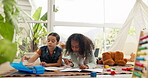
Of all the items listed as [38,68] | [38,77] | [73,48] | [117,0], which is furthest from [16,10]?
[117,0]

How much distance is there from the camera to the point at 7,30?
343 millimetres

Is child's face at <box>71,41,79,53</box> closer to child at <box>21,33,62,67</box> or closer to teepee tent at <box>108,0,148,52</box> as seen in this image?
child at <box>21,33,62,67</box>

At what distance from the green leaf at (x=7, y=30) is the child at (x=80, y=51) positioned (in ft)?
3.95

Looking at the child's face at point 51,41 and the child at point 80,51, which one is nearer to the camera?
the child at point 80,51

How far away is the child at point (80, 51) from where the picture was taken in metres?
1.57

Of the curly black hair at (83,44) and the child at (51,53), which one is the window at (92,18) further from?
the curly black hair at (83,44)

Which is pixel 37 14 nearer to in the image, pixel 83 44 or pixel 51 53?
pixel 51 53

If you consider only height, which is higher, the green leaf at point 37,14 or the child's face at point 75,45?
the green leaf at point 37,14

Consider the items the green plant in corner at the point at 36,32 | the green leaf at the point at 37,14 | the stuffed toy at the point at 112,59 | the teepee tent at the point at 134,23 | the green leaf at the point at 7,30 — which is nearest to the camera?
the green leaf at the point at 7,30

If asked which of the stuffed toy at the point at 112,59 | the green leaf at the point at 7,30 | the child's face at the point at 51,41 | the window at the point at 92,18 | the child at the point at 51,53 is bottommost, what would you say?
the stuffed toy at the point at 112,59

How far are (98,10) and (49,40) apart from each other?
1.74m

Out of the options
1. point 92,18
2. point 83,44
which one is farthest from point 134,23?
point 83,44

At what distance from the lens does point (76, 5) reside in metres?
3.12

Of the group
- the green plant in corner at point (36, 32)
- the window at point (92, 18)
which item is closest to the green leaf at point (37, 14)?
the green plant in corner at point (36, 32)
